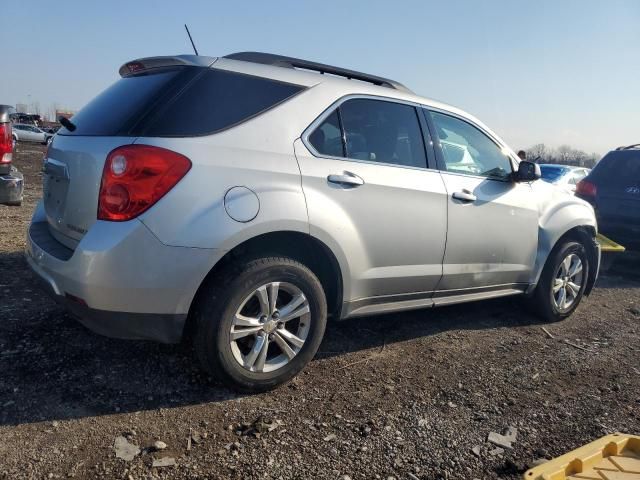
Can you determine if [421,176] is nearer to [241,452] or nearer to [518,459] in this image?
[518,459]

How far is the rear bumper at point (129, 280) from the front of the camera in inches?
92.9

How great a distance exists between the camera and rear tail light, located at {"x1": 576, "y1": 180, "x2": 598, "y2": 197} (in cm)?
662

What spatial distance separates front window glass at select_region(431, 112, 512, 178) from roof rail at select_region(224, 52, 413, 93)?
41cm

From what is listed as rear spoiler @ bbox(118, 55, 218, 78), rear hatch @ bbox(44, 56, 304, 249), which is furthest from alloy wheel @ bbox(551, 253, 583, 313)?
rear spoiler @ bbox(118, 55, 218, 78)

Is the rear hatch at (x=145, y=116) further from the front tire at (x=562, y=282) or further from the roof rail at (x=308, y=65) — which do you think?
the front tire at (x=562, y=282)

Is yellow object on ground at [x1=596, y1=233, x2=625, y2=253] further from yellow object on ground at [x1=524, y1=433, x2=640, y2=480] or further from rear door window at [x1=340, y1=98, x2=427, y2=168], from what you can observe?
yellow object on ground at [x1=524, y1=433, x2=640, y2=480]

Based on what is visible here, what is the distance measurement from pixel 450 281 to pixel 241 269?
5.60 ft

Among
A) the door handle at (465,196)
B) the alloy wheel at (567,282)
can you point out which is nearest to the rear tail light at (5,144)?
the door handle at (465,196)

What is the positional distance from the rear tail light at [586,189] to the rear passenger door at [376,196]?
4.17m

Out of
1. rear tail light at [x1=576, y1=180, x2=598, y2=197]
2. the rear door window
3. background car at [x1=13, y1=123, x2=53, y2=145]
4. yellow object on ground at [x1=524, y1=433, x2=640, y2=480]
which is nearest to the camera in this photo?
yellow object on ground at [x1=524, y1=433, x2=640, y2=480]

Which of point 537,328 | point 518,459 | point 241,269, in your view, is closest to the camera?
point 518,459

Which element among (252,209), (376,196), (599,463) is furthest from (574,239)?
(252,209)

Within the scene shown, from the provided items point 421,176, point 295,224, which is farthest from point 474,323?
point 295,224

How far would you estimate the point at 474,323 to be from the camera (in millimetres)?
4363
